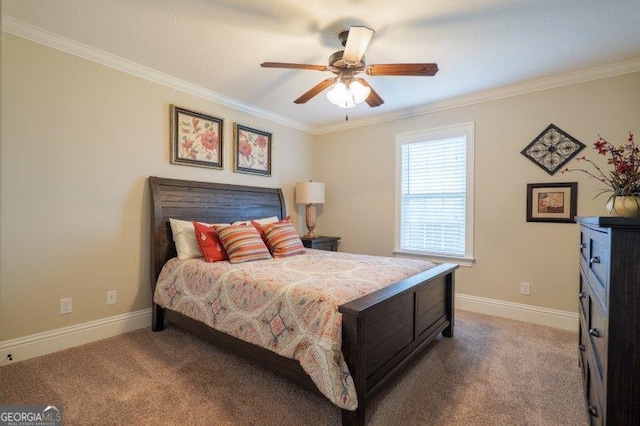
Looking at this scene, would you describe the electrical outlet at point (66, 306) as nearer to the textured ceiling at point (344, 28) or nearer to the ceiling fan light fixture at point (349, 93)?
the textured ceiling at point (344, 28)

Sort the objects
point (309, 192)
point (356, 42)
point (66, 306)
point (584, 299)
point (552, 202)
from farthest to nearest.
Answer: point (309, 192) < point (552, 202) < point (66, 306) < point (356, 42) < point (584, 299)

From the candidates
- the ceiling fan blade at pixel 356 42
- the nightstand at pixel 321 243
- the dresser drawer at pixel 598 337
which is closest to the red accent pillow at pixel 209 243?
the nightstand at pixel 321 243

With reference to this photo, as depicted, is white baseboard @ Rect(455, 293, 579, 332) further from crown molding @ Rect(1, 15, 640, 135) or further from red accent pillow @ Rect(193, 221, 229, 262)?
red accent pillow @ Rect(193, 221, 229, 262)

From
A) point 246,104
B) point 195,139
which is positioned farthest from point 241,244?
point 246,104

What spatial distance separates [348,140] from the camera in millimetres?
4516

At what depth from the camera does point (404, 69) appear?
84.4 inches

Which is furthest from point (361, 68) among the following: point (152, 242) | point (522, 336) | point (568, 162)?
point (522, 336)

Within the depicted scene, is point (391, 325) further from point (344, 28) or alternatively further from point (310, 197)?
point (310, 197)

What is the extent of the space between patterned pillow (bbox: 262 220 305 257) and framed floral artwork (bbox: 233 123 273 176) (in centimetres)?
103

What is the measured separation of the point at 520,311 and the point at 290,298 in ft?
8.93

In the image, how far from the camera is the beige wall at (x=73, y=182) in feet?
7.34

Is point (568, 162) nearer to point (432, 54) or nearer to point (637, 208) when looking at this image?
point (432, 54)

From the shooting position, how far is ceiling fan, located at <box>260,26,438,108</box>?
2.04m

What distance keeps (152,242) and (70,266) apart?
629 millimetres
